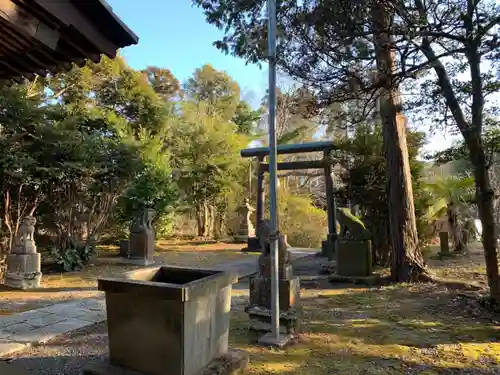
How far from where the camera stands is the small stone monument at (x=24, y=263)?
20.0 feet

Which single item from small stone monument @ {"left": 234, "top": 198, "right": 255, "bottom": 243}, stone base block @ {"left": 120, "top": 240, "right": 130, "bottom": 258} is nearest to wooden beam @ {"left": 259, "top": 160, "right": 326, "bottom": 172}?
small stone monument @ {"left": 234, "top": 198, "right": 255, "bottom": 243}

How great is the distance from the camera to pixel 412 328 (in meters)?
3.96

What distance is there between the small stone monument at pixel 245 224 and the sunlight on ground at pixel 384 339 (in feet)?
31.3

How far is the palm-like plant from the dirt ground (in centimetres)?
515

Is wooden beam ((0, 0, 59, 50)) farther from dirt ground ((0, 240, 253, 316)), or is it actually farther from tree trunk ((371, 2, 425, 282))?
tree trunk ((371, 2, 425, 282))

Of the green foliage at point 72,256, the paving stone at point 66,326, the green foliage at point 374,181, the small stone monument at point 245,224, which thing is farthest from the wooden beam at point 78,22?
the small stone monument at point 245,224

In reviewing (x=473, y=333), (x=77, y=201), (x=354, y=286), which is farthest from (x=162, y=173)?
(x=473, y=333)

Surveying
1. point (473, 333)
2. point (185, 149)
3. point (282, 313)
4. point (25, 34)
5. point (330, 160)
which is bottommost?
point (473, 333)

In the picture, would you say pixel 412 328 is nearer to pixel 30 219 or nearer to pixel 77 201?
pixel 30 219

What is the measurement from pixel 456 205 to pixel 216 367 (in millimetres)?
8634

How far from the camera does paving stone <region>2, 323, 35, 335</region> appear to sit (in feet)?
12.7

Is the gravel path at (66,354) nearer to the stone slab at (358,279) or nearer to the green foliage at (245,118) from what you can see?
the stone slab at (358,279)

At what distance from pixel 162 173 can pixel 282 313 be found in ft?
28.3

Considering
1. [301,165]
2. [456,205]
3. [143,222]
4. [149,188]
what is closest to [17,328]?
[143,222]
